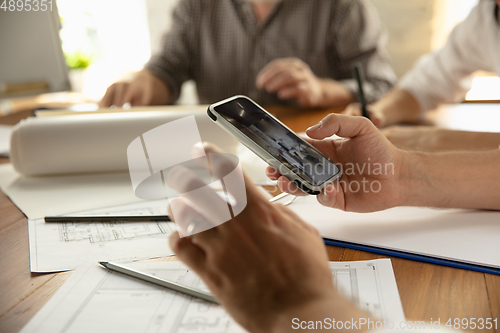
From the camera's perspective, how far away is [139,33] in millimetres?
1567

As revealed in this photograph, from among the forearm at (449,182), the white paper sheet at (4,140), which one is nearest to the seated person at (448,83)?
the forearm at (449,182)

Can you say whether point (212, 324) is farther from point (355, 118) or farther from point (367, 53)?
point (367, 53)

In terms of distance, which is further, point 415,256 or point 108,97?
point 108,97

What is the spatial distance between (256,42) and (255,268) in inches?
30.6

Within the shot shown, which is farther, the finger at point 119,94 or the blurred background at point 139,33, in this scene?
the blurred background at point 139,33

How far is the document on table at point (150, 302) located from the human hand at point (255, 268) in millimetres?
12

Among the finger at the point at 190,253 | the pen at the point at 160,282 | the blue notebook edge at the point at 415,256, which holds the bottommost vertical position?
the blue notebook edge at the point at 415,256

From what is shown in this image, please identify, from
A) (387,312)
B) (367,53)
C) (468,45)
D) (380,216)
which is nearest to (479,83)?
(367,53)

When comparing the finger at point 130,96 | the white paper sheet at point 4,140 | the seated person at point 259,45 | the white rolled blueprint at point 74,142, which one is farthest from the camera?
the seated person at point 259,45

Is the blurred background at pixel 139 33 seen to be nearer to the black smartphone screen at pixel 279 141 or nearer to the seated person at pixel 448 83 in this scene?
the seated person at pixel 448 83

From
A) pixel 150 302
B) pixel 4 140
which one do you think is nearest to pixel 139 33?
pixel 4 140

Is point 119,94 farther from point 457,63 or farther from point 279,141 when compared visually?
point 457,63

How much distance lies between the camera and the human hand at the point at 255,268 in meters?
0.15

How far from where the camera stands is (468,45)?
552mm
